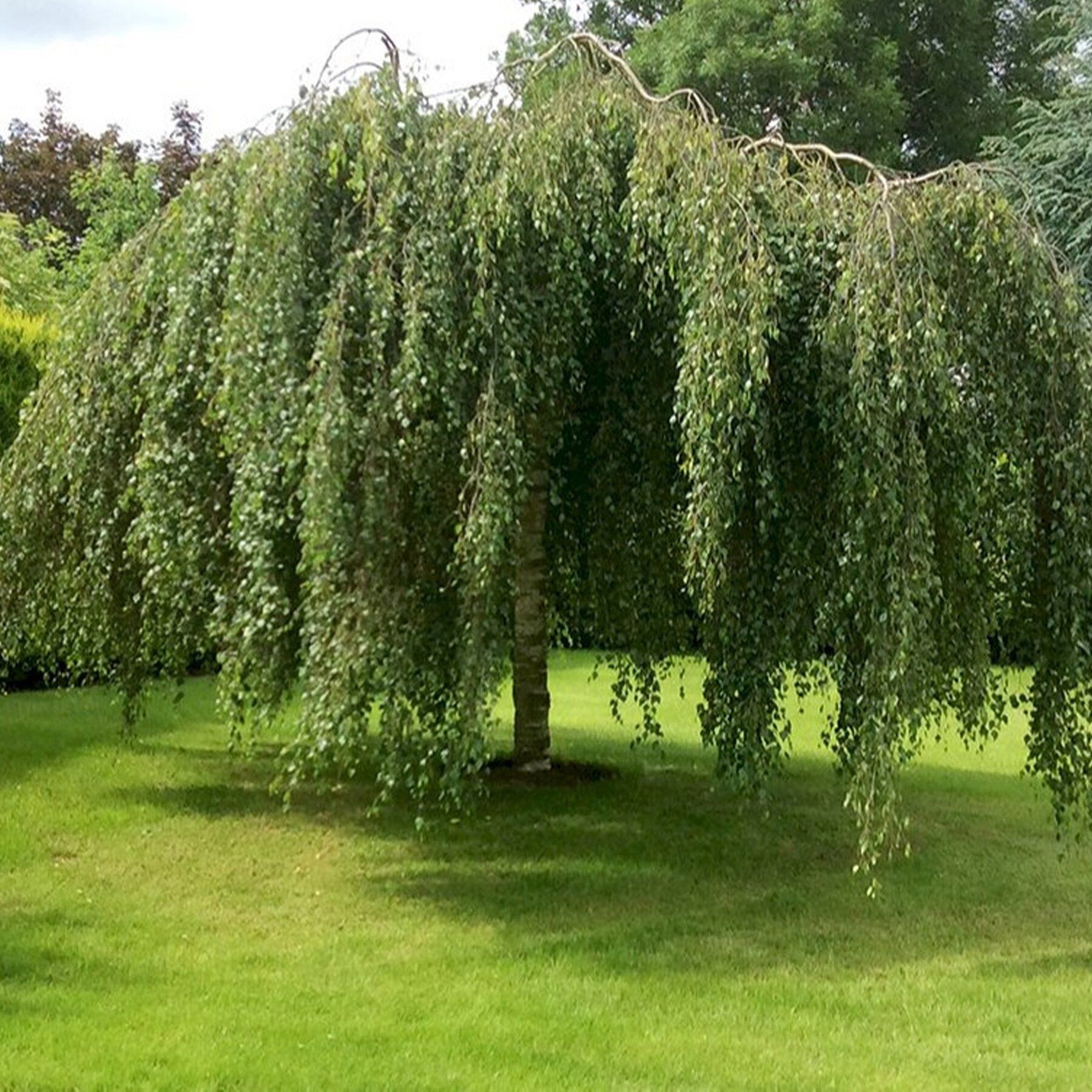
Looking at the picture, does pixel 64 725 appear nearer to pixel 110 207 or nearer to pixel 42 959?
pixel 42 959

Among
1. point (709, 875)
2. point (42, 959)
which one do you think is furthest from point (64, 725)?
point (709, 875)

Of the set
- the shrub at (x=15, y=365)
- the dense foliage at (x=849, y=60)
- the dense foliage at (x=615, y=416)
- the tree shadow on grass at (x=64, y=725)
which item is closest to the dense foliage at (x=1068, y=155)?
the dense foliage at (x=849, y=60)

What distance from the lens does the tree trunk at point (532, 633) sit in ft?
21.5

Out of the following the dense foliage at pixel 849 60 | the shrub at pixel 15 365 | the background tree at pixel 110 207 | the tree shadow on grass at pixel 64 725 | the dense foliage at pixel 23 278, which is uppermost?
the dense foliage at pixel 849 60

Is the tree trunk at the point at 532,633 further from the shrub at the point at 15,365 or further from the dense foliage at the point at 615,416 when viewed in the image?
the shrub at the point at 15,365

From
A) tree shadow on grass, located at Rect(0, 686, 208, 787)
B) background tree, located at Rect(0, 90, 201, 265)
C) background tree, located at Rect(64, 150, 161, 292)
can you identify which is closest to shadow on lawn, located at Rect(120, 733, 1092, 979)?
tree shadow on grass, located at Rect(0, 686, 208, 787)

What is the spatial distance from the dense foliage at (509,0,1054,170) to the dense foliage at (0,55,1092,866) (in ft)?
40.2

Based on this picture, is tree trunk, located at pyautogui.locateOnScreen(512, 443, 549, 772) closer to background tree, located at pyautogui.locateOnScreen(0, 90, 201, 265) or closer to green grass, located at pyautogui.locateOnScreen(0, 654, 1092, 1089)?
green grass, located at pyautogui.locateOnScreen(0, 654, 1092, 1089)

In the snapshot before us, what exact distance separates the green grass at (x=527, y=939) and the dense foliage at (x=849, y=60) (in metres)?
11.7

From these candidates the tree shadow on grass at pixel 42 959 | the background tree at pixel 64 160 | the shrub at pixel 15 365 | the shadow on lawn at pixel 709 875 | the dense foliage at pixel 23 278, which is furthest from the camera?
the background tree at pixel 64 160

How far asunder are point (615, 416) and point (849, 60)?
549 inches

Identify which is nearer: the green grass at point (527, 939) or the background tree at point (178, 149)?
the green grass at point (527, 939)

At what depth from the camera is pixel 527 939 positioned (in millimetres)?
5176

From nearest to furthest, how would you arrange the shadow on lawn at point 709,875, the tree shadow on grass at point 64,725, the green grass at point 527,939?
the green grass at point 527,939 < the shadow on lawn at point 709,875 < the tree shadow on grass at point 64,725
